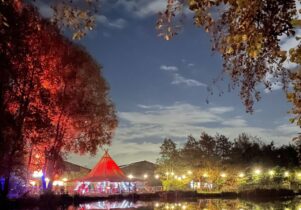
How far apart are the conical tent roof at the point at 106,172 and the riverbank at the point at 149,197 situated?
162 cm

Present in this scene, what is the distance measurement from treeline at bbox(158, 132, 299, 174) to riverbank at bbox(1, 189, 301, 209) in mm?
7657

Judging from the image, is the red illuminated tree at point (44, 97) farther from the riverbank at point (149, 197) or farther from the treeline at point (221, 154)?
the treeline at point (221, 154)

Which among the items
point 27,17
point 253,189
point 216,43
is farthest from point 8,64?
point 253,189

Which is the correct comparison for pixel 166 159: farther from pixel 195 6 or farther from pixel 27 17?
pixel 195 6

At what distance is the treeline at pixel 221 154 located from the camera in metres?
Answer: 51.8

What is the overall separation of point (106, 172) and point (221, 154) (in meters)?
30.1

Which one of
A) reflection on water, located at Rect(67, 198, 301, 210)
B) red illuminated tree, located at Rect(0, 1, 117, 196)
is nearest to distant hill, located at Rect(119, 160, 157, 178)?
red illuminated tree, located at Rect(0, 1, 117, 196)

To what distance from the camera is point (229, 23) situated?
5.11 meters

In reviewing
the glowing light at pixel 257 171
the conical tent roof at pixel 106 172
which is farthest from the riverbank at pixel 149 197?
the glowing light at pixel 257 171

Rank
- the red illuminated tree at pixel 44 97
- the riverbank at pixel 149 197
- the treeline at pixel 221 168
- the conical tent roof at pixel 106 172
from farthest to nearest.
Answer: the treeline at pixel 221 168
the conical tent roof at pixel 106 172
the riverbank at pixel 149 197
the red illuminated tree at pixel 44 97

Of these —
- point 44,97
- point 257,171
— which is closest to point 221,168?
point 257,171

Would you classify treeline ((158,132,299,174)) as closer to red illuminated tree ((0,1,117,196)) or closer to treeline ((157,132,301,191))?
treeline ((157,132,301,191))

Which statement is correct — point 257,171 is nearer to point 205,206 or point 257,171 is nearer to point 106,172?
point 106,172

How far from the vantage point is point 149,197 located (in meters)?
37.2
